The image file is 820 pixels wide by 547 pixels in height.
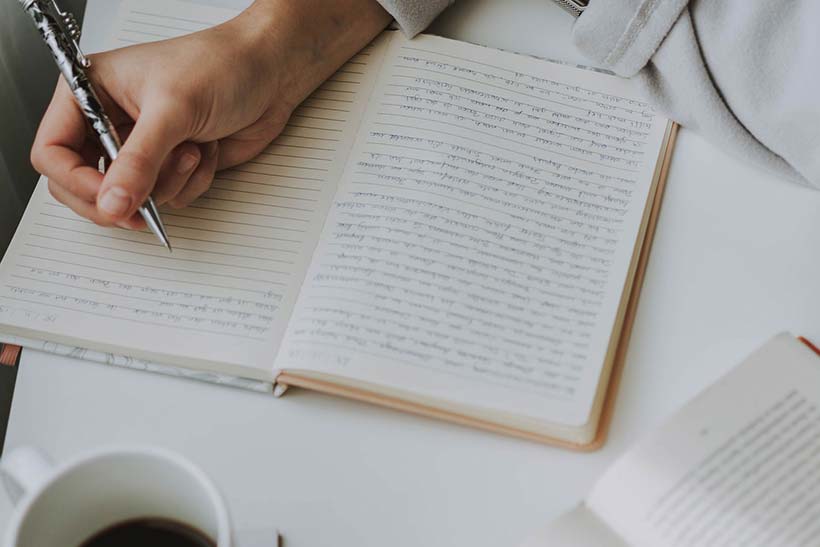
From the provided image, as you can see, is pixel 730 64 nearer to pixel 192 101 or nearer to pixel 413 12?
pixel 413 12

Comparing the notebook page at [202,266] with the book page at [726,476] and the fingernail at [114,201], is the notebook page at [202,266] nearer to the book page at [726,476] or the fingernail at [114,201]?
the fingernail at [114,201]

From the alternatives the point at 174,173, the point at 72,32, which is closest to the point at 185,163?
the point at 174,173

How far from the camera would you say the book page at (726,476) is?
18.5 inches

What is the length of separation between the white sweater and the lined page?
0.03m

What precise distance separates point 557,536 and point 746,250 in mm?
251

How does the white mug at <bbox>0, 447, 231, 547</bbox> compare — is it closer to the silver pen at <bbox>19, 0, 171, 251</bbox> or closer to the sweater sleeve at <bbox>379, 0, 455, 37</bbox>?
the silver pen at <bbox>19, 0, 171, 251</bbox>

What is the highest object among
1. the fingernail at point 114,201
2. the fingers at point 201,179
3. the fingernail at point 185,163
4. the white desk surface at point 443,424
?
the fingernail at point 114,201

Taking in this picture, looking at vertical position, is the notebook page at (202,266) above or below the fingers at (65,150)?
below

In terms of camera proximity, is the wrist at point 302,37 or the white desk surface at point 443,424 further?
the wrist at point 302,37

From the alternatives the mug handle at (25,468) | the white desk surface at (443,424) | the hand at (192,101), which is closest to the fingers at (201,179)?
the hand at (192,101)

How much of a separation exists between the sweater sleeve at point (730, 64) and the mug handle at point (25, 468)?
0.46m

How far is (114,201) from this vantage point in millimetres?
539

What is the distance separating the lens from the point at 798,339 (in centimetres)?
54

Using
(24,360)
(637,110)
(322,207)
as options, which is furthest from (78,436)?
(637,110)
